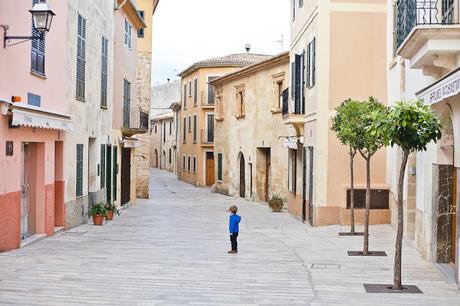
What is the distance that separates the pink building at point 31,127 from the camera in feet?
39.5

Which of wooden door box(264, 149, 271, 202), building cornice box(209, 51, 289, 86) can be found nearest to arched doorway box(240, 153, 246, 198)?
wooden door box(264, 149, 271, 202)

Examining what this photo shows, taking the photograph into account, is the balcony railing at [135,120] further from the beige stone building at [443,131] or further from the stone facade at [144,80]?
the beige stone building at [443,131]

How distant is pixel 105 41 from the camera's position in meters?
21.6

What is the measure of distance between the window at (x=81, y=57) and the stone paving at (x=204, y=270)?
3822mm

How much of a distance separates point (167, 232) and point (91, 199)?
3579 mm

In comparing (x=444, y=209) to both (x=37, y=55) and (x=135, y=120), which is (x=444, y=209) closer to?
(x=37, y=55)

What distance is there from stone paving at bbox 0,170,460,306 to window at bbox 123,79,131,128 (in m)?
8.52

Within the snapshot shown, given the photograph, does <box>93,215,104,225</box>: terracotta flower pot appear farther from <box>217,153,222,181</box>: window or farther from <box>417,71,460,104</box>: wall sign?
<box>217,153,222,181</box>: window

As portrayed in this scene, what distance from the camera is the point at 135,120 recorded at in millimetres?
27500

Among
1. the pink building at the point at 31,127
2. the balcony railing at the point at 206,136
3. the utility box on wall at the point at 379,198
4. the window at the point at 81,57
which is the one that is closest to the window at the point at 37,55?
the pink building at the point at 31,127

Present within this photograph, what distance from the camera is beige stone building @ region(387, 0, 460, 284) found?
9844mm

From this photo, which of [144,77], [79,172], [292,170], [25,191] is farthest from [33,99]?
[144,77]

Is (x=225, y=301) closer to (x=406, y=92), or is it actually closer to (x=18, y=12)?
(x=18, y=12)

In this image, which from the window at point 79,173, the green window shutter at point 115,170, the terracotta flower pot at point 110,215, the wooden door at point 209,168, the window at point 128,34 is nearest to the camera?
the window at point 79,173
